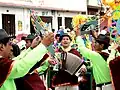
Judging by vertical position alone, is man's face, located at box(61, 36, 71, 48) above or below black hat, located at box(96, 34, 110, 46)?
below

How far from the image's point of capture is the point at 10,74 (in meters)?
3.63

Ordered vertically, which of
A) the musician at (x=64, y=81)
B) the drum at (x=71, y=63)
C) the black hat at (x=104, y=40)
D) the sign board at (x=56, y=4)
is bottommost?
the musician at (x=64, y=81)

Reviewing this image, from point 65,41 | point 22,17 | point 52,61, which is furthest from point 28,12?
point 52,61

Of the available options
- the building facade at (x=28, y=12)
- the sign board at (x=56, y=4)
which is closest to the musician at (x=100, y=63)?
the building facade at (x=28, y=12)

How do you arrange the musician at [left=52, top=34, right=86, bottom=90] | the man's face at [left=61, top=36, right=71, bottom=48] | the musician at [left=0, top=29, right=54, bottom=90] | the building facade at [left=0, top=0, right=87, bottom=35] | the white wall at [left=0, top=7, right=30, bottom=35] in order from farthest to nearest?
1. the white wall at [left=0, top=7, right=30, bottom=35]
2. the building facade at [left=0, top=0, right=87, bottom=35]
3. the man's face at [left=61, top=36, right=71, bottom=48]
4. the musician at [left=52, top=34, right=86, bottom=90]
5. the musician at [left=0, top=29, right=54, bottom=90]

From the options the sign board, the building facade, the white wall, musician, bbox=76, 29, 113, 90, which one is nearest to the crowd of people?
musician, bbox=76, 29, 113, 90

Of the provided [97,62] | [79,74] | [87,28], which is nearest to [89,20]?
[87,28]

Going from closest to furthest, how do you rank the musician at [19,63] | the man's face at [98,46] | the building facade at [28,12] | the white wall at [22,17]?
the musician at [19,63] → the man's face at [98,46] → the building facade at [28,12] → the white wall at [22,17]

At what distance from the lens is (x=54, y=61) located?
6535 mm

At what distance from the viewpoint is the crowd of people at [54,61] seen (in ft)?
11.8

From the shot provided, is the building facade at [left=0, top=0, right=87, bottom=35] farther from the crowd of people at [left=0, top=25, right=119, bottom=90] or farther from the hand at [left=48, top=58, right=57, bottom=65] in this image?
the hand at [left=48, top=58, right=57, bottom=65]

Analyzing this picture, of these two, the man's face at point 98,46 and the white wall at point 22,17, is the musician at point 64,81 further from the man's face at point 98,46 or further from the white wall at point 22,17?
the white wall at point 22,17

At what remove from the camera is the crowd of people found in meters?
3.61

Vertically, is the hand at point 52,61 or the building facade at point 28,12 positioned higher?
the building facade at point 28,12
